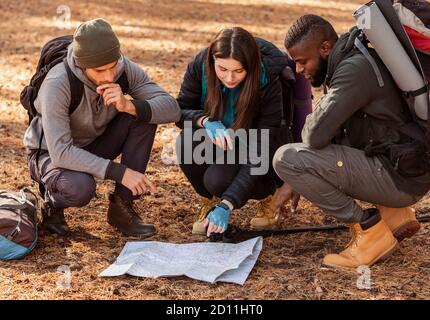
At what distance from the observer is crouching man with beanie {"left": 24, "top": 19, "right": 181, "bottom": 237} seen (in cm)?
430

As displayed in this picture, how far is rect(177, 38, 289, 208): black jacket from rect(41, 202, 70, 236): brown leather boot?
95 centimetres

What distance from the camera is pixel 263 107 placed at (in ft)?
15.2

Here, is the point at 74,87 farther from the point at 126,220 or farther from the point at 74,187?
the point at 126,220

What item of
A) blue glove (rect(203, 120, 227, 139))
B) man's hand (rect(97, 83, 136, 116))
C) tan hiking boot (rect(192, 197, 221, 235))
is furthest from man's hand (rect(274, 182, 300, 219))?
man's hand (rect(97, 83, 136, 116))

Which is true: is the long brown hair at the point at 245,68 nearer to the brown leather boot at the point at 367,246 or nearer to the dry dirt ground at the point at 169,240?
the dry dirt ground at the point at 169,240

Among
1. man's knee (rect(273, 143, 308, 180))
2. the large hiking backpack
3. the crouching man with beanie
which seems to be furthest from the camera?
the crouching man with beanie

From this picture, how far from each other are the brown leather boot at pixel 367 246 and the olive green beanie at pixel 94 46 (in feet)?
5.24

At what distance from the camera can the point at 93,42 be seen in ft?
13.7

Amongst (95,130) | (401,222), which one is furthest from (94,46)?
(401,222)

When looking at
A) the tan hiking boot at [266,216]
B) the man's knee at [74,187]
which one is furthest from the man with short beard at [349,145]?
the man's knee at [74,187]

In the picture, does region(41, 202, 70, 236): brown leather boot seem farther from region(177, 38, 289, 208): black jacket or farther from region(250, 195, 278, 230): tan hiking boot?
region(250, 195, 278, 230): tan hiking boot

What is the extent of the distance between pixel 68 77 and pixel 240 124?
101 cm

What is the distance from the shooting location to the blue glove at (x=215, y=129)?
452 centimetres

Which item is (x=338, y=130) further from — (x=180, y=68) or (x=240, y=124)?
(x=180, y=68)
